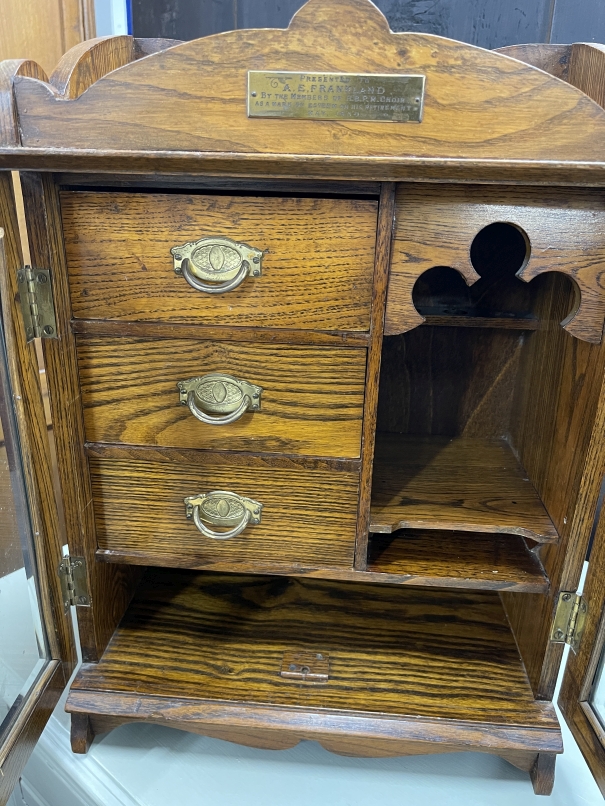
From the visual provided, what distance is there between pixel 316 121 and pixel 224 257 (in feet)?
0.61

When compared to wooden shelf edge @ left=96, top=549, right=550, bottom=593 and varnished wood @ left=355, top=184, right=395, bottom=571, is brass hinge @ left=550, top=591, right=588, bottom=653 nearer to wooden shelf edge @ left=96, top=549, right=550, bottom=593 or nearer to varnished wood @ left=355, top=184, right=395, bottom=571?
wooden shelf edge @ left=96, top=549, right=550, bottom=593

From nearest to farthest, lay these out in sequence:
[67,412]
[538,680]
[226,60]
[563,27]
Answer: [226,60]
[67,412]
[538,680]
[563,27]

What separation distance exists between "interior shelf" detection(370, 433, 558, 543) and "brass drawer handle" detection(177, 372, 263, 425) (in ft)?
0.83

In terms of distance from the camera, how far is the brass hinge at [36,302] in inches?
30.6

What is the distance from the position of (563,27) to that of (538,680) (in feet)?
3.55

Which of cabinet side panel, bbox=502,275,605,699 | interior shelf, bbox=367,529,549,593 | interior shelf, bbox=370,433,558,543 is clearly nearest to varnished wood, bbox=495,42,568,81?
cabinet side panel, bbox=502,275,605,699

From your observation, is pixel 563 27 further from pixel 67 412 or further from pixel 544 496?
pixel 67 412

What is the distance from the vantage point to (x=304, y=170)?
70 cm

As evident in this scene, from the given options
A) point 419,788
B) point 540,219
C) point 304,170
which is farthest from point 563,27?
point 419,788

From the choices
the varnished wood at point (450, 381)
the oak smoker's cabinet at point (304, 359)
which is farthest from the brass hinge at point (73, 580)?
the varnished wood at point (450, 381)

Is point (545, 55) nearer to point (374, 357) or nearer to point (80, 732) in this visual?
point (374, 357)


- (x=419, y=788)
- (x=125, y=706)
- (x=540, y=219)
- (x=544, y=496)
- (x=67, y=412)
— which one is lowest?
(x=419, y=788)

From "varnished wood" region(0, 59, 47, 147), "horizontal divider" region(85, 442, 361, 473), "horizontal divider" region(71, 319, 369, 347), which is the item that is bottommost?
"horizontal divider" region(85, 442, 361, 473)

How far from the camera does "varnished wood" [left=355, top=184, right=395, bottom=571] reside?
74 cm
